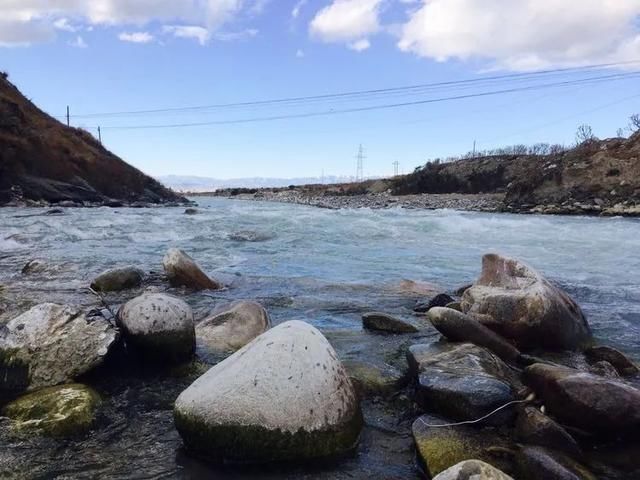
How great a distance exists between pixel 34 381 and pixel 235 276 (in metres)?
5.24

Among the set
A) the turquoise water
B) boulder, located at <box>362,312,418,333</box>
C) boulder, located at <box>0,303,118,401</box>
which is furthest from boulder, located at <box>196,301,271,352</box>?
boulder, located at <box>362,312,418,333</box>

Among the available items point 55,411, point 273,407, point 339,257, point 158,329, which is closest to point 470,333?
point 273,407

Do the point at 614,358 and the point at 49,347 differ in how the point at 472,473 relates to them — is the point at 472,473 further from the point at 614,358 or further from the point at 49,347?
the point at 49,347

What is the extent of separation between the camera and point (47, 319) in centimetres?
440

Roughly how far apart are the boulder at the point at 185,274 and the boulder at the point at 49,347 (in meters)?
3.45

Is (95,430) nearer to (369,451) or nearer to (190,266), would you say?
(369,451)

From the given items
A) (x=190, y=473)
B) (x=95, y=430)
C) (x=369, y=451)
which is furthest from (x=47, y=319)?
Answer: (x=369, y=451)

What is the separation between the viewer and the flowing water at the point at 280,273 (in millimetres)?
3240

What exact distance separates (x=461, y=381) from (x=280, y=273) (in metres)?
6.16

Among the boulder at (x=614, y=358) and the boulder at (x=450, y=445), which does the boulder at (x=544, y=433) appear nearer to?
the boulder at (x=450, y=445)

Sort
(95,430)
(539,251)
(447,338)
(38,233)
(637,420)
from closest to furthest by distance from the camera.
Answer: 1. (637,420)
2. (95,430)
3. (447,338)
4. (539,251)
5. (38,233)

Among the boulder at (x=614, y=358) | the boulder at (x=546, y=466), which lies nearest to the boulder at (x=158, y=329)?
the boulder at (x=546, y=466)

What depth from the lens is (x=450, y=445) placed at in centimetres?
321

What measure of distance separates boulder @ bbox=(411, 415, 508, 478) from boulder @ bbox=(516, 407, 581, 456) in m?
0.15
